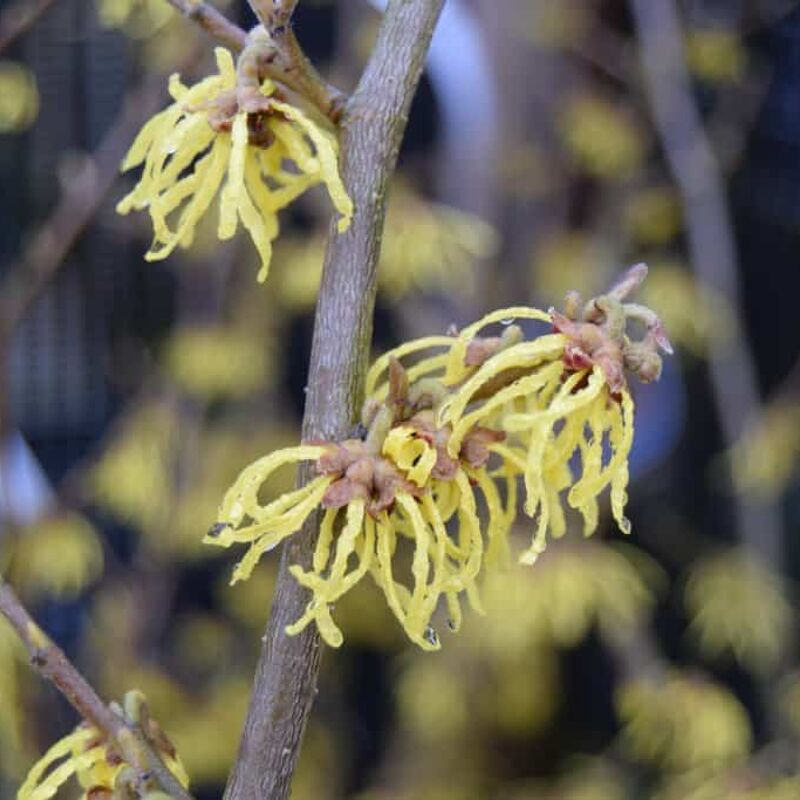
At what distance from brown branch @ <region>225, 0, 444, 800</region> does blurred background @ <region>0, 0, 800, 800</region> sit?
760mm

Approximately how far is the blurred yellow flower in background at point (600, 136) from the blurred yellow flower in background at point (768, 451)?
1.32 ft

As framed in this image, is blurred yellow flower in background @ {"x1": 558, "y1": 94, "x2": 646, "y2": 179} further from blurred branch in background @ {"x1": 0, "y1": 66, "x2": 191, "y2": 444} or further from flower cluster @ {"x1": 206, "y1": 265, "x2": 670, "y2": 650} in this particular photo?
flower cluster @ {"x1": 206, "y1": 265, "x2": 670, "y2": 650}

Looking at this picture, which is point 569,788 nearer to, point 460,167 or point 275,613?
point 460,167


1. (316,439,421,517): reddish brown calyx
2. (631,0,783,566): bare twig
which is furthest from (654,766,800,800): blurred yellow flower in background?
(316,439,421,517): reddish brown calyx

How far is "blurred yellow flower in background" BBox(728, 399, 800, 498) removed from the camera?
1.41 m

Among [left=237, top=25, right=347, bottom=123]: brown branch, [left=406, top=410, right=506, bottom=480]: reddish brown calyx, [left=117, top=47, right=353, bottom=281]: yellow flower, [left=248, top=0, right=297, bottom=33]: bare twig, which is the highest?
[left=248, top=0, right=297, bottom=33]: bare twig

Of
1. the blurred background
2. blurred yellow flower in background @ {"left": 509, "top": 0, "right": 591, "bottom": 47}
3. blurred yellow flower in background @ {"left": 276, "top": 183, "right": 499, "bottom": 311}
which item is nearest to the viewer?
blurred yellow flower in background @ {"left": 276, "top": 183, "right": 499, "bottom": 311}

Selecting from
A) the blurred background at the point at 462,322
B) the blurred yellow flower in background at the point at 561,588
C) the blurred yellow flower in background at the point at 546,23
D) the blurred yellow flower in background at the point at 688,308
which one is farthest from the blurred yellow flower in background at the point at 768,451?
the blurred yellow flower in background at the point at 546,23

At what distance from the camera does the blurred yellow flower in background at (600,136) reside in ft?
5.05

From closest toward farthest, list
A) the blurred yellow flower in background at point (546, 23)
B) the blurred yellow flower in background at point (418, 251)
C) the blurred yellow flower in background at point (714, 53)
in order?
the blurred yellow flower in background at point (418, 251) < the blurred yellow flower in background at point (546, 23) < the blurred yellow flower in background at point (714, 53)

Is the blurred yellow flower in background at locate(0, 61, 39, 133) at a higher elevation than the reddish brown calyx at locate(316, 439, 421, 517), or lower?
higher

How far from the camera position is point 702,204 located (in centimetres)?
147

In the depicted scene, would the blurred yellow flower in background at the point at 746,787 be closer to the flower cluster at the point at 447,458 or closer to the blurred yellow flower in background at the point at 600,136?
the flower cluster at the point at 447,458

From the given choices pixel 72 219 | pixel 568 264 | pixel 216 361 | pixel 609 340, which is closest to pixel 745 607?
pixel 568 264
